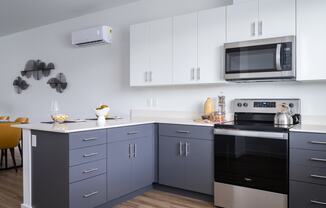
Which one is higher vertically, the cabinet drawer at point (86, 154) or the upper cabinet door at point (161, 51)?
the upper cabinet door at point (161, 51)

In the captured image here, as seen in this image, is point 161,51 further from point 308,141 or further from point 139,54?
point 308,141

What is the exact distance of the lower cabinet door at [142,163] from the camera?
9.81 feet

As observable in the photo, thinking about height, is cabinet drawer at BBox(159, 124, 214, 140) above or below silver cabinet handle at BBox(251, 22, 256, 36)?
below

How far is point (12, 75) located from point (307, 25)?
19.4ft

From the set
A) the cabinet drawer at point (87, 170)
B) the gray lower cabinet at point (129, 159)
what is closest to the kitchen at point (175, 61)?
the gray lower cabinet at point (129, 159)

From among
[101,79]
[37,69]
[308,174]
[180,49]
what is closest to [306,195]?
[308,174]

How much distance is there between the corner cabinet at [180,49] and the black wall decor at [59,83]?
194cm

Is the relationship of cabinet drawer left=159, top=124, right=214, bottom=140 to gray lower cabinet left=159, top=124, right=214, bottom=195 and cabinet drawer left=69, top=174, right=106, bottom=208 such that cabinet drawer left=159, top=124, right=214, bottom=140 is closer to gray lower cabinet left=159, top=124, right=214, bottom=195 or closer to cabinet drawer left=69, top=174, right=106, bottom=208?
gray lower cabinet left=159, top=124, right=214, bottom=195

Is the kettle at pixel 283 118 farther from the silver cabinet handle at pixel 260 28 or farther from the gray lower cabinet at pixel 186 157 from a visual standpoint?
the silver cabinet handle at pixel 260 28

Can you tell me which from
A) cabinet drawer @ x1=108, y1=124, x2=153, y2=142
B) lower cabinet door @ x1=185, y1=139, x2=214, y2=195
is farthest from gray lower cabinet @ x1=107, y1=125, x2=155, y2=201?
lower cabinet door @ x1=185, y1=139, x2=214, y2=195

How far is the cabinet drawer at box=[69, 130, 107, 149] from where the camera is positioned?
2295 mm

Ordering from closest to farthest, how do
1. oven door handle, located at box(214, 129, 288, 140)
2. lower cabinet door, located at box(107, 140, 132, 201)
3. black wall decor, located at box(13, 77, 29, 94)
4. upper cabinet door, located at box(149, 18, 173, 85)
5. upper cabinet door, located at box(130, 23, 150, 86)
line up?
oven door handle, located at box(214, 129, 288, 140), lower cabinet door, located at box(107, 140, 132, 201), upper cabinet door, located at box(149, 18, 173, 85), upper cabinet door, located at box(130, 23, 150, 86), black wall decor, located at box(13, 77, 29, 94)

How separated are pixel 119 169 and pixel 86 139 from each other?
1.85ft

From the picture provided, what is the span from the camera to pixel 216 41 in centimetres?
298
